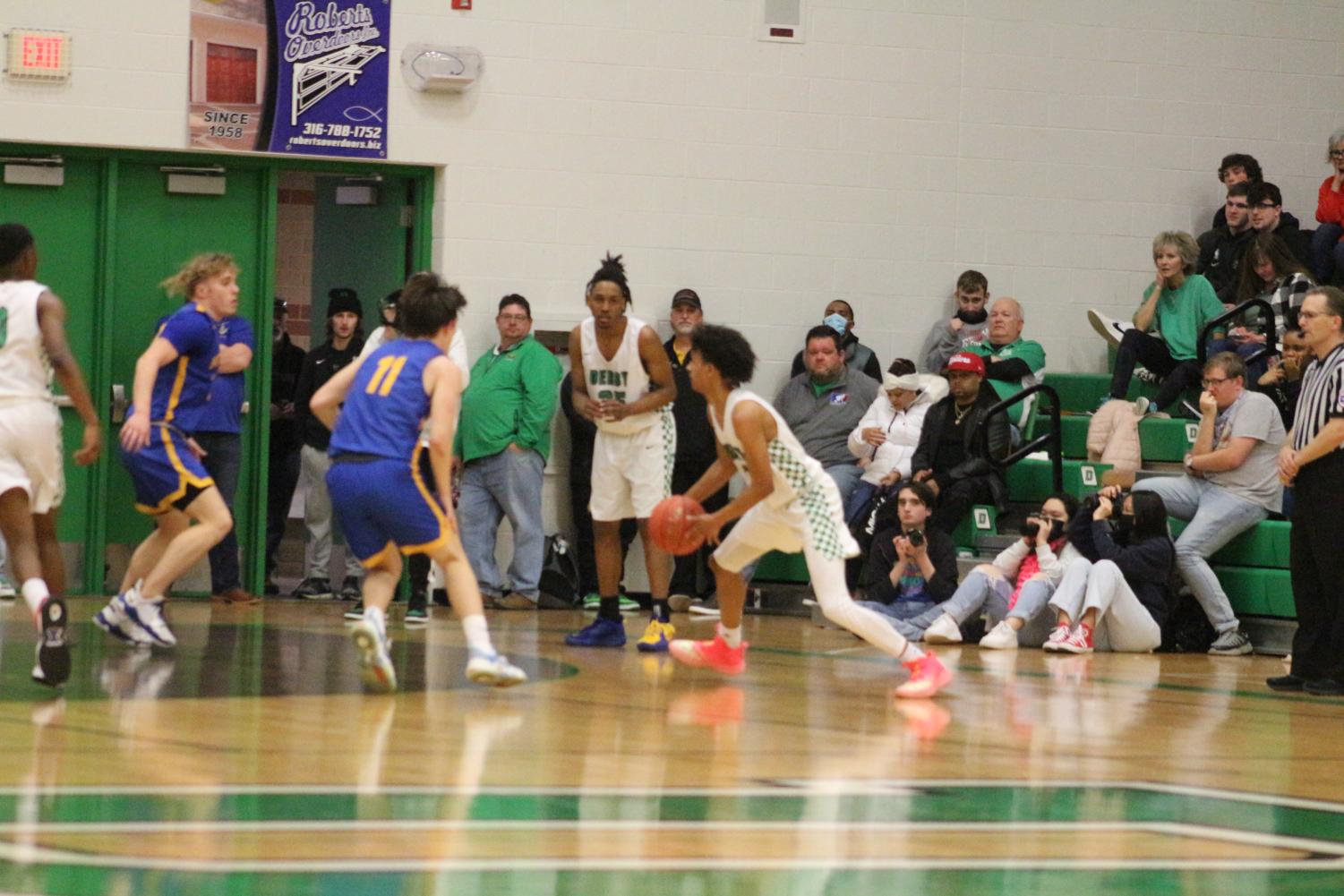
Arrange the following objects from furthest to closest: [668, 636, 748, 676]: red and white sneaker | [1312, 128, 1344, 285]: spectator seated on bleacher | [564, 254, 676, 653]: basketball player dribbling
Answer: [1312, 128, 1344, 285]: spectator seated on bleacher
[564, 254, 676, 653]: basketball player dribbling
[668, 636, 748, 676]: red and white sneaker

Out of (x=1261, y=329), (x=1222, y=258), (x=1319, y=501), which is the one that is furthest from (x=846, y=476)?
(x=1319, y=501)

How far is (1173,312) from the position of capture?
1195 centimetres

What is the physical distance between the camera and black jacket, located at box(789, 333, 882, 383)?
12.1 meters

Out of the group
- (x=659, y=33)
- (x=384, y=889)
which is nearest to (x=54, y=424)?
(x=384, y=889)

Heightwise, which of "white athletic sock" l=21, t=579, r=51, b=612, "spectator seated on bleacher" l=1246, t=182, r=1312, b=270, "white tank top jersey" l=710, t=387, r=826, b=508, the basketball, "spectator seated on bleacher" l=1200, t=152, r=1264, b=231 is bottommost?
"white athletic sock" l=21, t=579, r=51, b=612

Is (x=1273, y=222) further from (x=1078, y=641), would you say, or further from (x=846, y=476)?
(x=1078, y=641)

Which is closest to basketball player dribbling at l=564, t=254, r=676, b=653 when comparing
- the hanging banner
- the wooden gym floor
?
the wooden gym floor

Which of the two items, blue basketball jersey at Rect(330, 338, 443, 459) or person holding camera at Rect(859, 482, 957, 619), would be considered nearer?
blue basketball jersey at Rect(330, 338, 443, 459)

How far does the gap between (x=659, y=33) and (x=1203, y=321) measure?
408 cm

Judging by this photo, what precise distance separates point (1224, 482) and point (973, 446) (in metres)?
1.49

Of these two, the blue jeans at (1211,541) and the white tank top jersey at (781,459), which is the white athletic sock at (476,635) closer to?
the white tank top jersey at (781,459)

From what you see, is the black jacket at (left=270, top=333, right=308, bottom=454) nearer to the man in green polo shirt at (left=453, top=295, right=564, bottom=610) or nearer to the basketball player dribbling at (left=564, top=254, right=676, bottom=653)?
the man in green polo shirt at (left=453, top=295, right=564, bottom=610)

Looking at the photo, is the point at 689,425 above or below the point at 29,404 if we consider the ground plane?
below

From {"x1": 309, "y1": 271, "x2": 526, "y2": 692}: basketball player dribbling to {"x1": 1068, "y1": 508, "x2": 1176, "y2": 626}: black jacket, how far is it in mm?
4403
